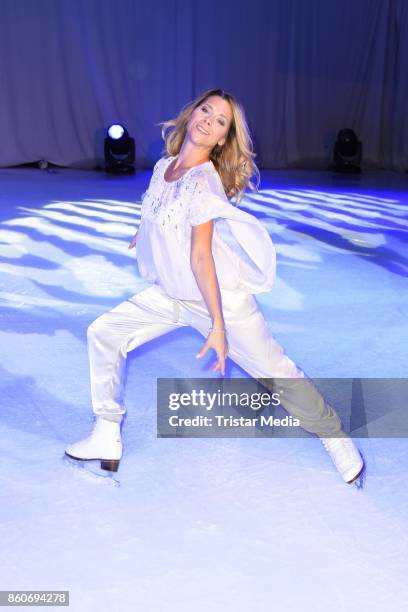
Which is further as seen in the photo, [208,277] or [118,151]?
[118,151]

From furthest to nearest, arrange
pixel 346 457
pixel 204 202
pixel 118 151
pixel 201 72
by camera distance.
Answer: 1. pixel 201 72
2. pixel 118 151
3. pixel 346 457
4. pixel 204 202

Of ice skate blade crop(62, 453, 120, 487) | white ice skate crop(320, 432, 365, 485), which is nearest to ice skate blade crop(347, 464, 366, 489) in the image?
white ice skate crop(320, 432, 365, 485)

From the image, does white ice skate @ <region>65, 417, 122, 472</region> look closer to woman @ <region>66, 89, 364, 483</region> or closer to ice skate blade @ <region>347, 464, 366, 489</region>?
woman @ <region>66, 89, 364, 483</region>

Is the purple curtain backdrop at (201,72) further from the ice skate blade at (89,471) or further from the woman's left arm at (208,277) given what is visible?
the woman's left arm at (208,277)

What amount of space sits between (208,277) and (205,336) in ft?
0.94

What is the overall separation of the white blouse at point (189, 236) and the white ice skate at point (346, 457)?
51 centimetres

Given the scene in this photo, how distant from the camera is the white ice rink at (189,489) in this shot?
1.58 meters

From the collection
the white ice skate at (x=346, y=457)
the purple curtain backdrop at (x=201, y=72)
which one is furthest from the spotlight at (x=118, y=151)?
Answer: the white ice skate at (x=346, y=457)

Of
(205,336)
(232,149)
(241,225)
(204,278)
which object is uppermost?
(232,149)

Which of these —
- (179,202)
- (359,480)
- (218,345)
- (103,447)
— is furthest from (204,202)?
(359,480)

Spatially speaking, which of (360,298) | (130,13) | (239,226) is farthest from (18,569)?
(130,13)

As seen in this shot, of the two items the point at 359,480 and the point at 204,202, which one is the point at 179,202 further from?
the point at 359,480

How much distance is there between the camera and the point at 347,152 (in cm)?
1082

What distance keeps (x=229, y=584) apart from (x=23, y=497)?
626mm
